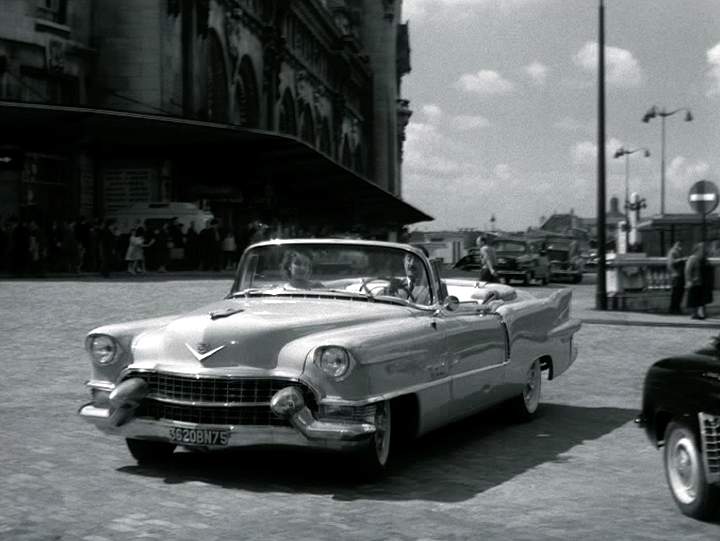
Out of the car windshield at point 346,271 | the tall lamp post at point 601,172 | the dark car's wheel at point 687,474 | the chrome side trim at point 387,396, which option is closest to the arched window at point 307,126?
the tall lamp post at point 601,172

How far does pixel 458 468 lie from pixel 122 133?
30136mm

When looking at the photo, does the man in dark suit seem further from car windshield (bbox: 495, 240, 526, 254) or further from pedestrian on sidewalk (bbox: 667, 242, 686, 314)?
car windshield (bbox: 495, 240, 526, 254)

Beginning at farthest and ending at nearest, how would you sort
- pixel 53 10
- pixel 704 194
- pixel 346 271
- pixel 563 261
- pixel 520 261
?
pixel 563 261
pixel 520 261
pixel 53 10
pixel 704 194
pixel 346 271

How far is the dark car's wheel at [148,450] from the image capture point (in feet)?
24.1

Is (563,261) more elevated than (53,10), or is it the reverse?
(53,10)

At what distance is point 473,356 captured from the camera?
8.17 meters

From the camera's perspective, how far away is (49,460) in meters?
7.53

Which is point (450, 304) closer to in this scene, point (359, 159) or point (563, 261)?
point (563, 261)

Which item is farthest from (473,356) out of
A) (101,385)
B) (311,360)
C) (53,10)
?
(53,10)

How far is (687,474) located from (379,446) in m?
1.80

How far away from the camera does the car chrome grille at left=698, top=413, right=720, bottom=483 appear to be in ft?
18.0

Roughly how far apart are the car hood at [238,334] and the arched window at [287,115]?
5828 centimetres

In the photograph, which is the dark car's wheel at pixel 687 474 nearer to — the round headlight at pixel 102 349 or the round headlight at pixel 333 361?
the round headlight at pixel 333 361

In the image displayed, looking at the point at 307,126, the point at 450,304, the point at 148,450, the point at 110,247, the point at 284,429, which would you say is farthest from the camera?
the point at 307,126
